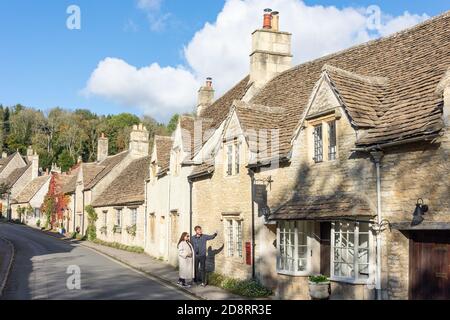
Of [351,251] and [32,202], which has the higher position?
[32,202]

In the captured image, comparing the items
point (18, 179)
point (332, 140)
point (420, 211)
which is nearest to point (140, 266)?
point (332, 140)

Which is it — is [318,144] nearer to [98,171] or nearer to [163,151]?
[163,151]

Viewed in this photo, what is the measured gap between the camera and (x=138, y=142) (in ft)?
150

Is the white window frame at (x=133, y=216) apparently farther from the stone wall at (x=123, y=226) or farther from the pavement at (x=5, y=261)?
the pavement at (x=5, y=261)

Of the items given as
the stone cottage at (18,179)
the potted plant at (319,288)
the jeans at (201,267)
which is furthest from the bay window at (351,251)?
the stone cottage at (18,179)

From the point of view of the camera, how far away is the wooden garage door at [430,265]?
35.7 feet

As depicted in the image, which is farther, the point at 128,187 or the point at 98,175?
the point at 98,175

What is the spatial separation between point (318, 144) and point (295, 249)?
310 centimetres

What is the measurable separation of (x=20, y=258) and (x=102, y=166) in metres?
22.7

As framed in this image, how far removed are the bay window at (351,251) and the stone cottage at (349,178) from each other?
3cm
